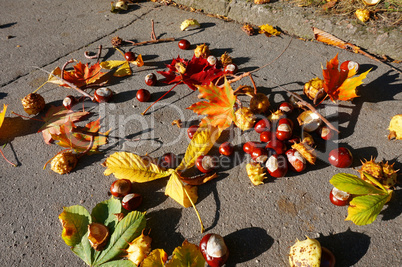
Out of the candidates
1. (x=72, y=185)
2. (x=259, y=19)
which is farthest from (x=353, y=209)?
(x=259, y=19)

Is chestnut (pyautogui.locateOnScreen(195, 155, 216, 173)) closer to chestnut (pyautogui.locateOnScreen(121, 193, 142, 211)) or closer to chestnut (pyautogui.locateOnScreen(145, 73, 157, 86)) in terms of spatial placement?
chestnut (pyautogui.locateOnScreen(121, 193, 142, 211))

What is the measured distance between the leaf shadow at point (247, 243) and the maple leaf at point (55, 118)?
1393 millimetres

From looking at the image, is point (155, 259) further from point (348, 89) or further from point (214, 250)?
point (348, 89)

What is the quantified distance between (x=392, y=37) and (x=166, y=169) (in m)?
2.05

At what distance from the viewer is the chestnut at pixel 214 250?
1313mm

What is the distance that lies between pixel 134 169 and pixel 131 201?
191 mm

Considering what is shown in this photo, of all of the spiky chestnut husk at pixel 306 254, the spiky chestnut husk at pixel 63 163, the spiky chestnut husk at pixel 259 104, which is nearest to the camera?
the spiky chestnut husk at pixel 306 254

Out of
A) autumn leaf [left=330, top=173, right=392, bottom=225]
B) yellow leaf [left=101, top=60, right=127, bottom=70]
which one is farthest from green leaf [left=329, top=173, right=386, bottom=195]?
yellow leaf [left=101, top=60, right=127, bottom=70]

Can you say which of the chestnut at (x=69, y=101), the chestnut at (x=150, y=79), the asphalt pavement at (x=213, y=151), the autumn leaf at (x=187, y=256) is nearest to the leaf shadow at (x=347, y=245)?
the asphalt pavement at (x=213, y=151)

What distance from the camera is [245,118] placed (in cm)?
183

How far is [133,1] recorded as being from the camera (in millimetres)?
3506

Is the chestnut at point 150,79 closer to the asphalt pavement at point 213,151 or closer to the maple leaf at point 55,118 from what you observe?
the asphalt pavement at point 213,151

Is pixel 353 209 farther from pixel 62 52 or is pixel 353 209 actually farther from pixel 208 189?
pixel 62 52

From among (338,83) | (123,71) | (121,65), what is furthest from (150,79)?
(338,83)
